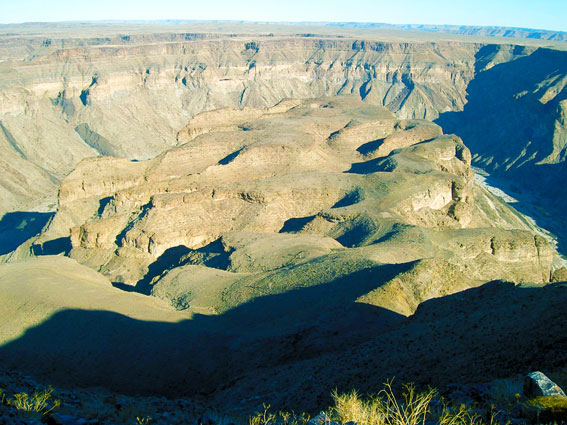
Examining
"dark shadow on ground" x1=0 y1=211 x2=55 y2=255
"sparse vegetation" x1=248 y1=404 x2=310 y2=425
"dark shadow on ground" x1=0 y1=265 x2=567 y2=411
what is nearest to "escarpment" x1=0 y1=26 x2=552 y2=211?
"dark shadow on ground" x1=0 y1=211 x2=55 y2=255

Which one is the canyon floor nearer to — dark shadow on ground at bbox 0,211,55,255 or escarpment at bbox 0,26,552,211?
dark shadow on ground at bbox 0,211,55,255

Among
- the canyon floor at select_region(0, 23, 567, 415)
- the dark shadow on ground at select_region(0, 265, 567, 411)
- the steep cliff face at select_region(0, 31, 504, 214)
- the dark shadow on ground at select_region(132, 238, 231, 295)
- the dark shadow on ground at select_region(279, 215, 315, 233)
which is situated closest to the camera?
the dark shadow on ground at select_region(0, 265, 567, 411)

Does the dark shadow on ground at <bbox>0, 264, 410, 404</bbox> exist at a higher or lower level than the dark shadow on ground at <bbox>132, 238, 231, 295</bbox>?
higher

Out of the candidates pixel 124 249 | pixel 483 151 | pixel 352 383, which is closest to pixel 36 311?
pixel 124 249

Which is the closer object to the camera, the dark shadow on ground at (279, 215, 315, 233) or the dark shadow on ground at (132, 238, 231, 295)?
the dark shadow on ground at (132, 238, 231, 295)

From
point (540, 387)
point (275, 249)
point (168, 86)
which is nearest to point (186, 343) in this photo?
point (275, 249)

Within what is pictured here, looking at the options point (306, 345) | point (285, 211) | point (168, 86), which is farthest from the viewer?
point (168, 86)

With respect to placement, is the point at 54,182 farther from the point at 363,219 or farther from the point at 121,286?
the point at 363,219

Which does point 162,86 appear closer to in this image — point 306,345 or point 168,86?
point 168,86
